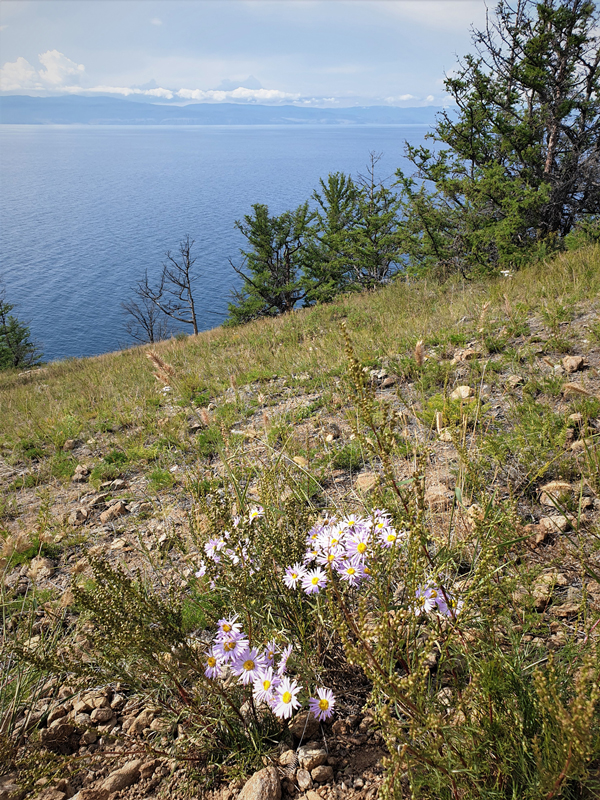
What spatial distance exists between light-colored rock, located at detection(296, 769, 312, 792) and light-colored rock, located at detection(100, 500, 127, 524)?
2837mm

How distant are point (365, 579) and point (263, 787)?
0.80 metres

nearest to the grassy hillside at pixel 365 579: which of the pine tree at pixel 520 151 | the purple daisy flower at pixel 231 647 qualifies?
the purple daisy flower at pixel 231 647

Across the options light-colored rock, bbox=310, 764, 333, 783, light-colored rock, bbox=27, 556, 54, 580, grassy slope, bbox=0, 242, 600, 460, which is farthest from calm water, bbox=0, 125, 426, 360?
light-colored rock, bbox=310, 764, 333, 783

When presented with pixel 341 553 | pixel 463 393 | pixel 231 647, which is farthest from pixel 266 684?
pixel 463 393

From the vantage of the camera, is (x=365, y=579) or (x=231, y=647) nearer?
(x=231, y=647)

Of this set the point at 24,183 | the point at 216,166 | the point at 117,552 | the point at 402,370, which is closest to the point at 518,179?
the point at 402,370

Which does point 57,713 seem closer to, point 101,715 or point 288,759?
point 101,715

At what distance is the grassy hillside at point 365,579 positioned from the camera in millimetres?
1364

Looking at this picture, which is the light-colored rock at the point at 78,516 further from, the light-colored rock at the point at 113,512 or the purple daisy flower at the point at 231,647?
the purple daisy flower at the point at 231,647

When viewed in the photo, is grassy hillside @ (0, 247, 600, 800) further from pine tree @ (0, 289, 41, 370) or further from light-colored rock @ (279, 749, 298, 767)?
pine tree @ (0, 289, 41, 370)

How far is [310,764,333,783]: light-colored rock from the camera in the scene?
5.39ft

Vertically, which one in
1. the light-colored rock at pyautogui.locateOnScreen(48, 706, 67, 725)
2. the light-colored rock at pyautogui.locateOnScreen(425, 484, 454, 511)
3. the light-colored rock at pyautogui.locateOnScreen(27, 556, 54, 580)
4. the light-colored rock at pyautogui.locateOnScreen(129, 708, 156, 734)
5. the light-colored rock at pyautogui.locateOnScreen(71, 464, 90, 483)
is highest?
the light-colored rock at pyautogui.locateOnScreen(425, 484, 454, 511)

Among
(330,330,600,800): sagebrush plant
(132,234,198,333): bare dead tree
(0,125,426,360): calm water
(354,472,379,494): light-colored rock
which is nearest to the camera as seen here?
(330,330,600,800): sagebrush plant

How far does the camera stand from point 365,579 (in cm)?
189
